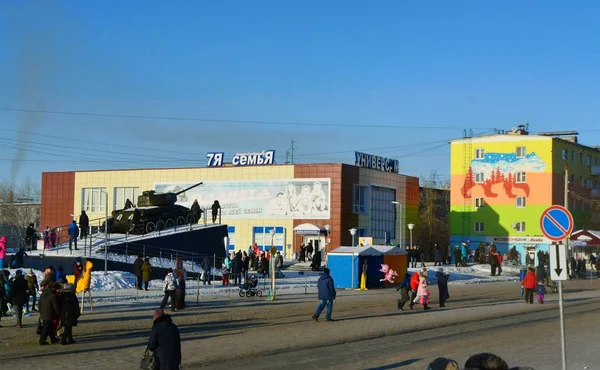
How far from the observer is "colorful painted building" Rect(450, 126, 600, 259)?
81.9 m

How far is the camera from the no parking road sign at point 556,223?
13445 mm

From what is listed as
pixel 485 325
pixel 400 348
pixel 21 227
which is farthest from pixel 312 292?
pixel 21 227

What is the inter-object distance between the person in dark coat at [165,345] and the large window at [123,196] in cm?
7270

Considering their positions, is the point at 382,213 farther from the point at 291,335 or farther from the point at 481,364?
the point at 481,364

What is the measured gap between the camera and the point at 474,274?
57906mm

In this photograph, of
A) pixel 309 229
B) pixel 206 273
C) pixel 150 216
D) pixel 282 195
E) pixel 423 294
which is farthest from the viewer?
pixel 282 195

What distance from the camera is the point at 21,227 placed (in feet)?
341

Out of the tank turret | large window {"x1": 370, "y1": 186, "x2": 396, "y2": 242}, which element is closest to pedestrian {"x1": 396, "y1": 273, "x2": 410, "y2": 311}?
the tank turret

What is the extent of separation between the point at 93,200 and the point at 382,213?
1149 inches

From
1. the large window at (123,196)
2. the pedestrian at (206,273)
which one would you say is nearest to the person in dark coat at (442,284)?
the pedestrian at (206,273)

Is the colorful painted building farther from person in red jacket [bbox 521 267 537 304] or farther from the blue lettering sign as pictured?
person in red jacket [bbox 521 267 537 304]

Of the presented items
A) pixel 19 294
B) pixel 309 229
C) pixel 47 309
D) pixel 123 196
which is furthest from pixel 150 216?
pixel 123 196

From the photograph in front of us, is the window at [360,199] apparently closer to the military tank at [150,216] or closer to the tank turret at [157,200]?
the military tank at [150,216]

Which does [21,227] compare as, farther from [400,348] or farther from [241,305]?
[400,348]
